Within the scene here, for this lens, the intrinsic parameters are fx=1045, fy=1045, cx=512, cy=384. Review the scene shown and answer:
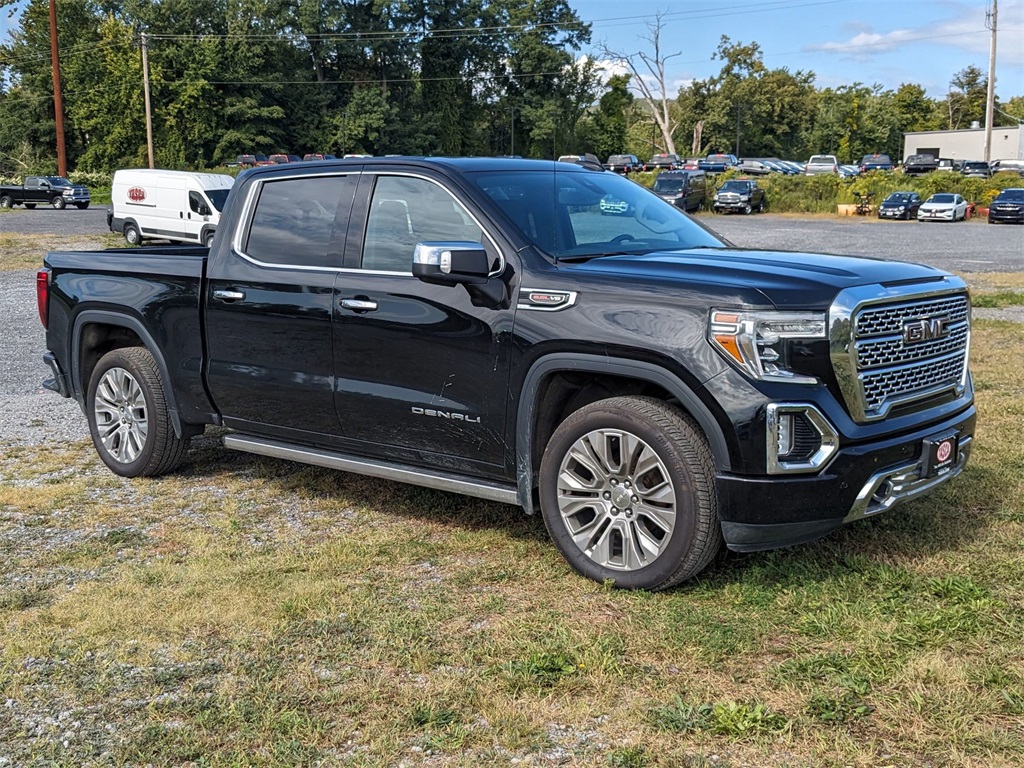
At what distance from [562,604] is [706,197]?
46654 millimetres

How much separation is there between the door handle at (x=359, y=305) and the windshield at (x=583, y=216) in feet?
2.59

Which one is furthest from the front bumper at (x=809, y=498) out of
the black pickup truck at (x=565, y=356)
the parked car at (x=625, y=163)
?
the parked car at (x=625, y=163)

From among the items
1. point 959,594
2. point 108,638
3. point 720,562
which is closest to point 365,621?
point 108,638

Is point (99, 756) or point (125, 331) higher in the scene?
point (125, 331)

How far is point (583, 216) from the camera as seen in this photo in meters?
5.29

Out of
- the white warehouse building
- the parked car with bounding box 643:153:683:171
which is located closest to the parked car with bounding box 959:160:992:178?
the parked car with bounding box 643:153:683:171

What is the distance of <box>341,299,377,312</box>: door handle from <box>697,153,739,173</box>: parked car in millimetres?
61205

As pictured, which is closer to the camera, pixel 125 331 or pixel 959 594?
pixel 959 594

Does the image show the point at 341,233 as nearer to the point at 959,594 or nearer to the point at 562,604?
the point at 562,604

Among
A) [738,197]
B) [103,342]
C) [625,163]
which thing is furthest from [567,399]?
[625,163]

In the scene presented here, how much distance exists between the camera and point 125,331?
6.70 metres

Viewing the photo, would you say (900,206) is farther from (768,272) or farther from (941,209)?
(768,272)

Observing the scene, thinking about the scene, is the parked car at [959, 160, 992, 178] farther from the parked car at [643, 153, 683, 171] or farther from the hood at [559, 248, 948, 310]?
the hood at [559, 248, 948, 310]

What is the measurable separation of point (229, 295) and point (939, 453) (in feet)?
12.2
